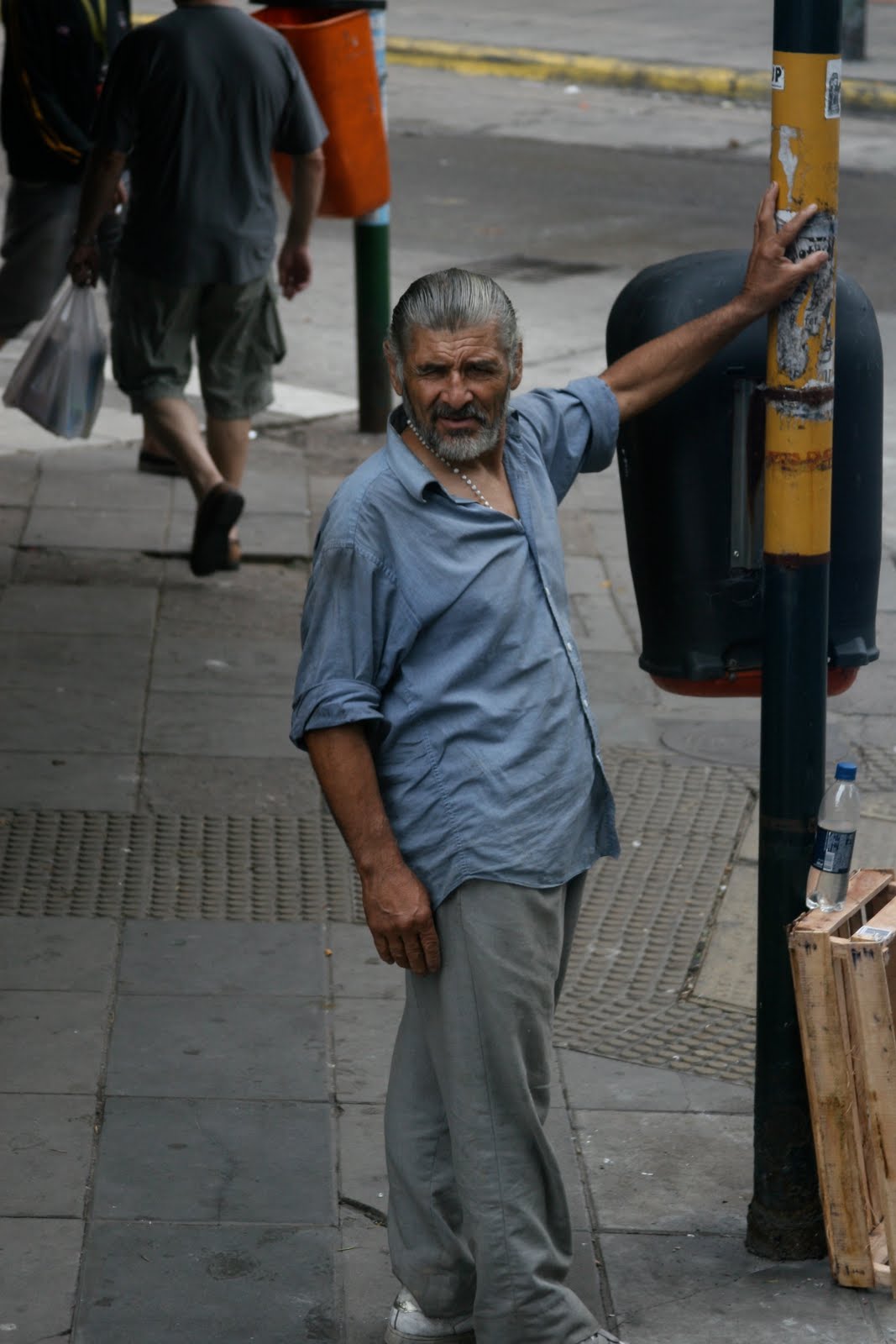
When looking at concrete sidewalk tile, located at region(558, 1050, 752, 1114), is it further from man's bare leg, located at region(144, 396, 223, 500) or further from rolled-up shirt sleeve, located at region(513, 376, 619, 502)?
man's bare leg, located at region(144, 396, 223, 500)

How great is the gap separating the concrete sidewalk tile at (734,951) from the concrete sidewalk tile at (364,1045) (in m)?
0.70

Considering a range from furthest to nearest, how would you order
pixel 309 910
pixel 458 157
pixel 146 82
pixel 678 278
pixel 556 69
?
pixel 556 69, pixel 458 157, pixel 146 82, pixel 309 910, pixel 678 278

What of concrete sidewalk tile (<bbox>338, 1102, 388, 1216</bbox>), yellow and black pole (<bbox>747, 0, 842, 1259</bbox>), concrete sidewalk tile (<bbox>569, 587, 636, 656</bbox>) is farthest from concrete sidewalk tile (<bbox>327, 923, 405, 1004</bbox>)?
concrete sidewalk tile (<bbox>569, 587, 636, 656</bbox>)

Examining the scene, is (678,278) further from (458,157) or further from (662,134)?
(662,134)

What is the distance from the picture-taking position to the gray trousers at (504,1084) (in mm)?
3213

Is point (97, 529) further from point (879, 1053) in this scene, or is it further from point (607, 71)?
point (607, 71)

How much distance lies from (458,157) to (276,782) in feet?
34.1

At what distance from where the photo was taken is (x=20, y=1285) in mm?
3576

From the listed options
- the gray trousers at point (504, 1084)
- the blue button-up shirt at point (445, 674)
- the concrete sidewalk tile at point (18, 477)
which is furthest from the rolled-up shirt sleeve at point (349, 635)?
the concrete sidewalk tile at point (18, 477)

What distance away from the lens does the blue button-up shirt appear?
3.18m

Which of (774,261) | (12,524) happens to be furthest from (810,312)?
(12,524)

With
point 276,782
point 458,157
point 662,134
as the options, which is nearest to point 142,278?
point 276,782

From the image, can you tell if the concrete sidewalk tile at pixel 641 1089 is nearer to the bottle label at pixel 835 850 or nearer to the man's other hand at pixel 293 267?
the bottle label at pixel 835 850

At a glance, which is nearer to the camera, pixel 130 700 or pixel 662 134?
pixel 130 700
